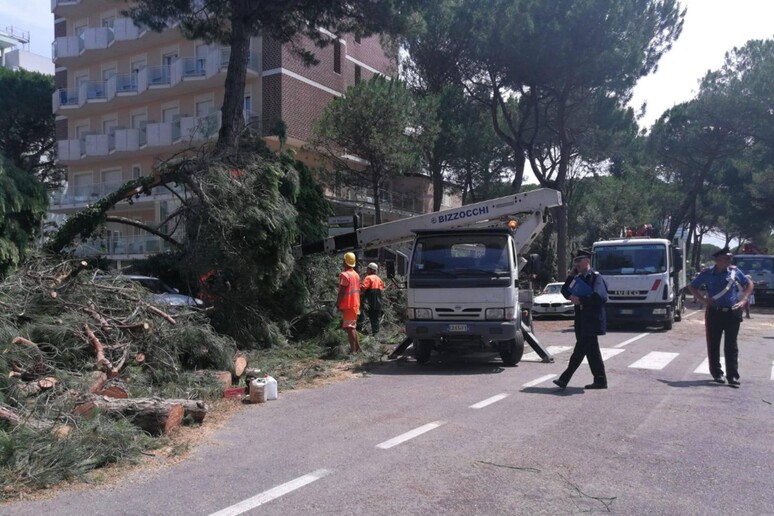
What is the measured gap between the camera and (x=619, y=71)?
26578 millimetres

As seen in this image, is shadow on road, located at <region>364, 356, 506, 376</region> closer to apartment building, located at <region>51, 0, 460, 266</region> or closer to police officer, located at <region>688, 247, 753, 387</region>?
police officer, located at <region>688, 247, 753, 387</region>

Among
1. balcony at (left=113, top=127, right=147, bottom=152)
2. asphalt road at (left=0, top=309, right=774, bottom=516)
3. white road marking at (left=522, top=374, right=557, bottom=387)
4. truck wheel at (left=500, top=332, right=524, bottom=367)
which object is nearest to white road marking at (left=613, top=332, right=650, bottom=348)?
truck wheel at (left=500, top=332, right=524, bottom=367)

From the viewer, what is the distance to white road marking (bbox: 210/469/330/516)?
16.4 feet

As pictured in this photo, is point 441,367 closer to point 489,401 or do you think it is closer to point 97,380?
point 489,401

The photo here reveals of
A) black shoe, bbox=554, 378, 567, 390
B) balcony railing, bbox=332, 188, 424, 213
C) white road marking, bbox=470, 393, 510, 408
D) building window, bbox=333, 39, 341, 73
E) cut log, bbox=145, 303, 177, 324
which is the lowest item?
white road marking, bbox=470, 393, 510, 408

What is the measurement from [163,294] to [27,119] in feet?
110

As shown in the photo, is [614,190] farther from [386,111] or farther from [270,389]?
[270,389]

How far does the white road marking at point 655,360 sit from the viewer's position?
39.9 ft

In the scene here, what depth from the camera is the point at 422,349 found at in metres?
12.1

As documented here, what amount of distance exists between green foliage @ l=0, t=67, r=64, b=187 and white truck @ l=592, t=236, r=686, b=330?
107 ft

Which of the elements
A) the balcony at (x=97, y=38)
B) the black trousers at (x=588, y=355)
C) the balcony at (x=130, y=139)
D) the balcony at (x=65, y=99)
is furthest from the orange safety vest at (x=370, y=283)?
the balcony at (x=65, y=99)

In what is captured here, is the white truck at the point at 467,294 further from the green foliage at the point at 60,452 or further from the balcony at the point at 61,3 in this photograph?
the balcony at the point at 61,3

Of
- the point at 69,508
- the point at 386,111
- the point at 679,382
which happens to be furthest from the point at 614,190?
the point at 69,508

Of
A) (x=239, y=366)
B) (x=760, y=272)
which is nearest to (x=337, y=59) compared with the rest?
(x=760, y=272)
